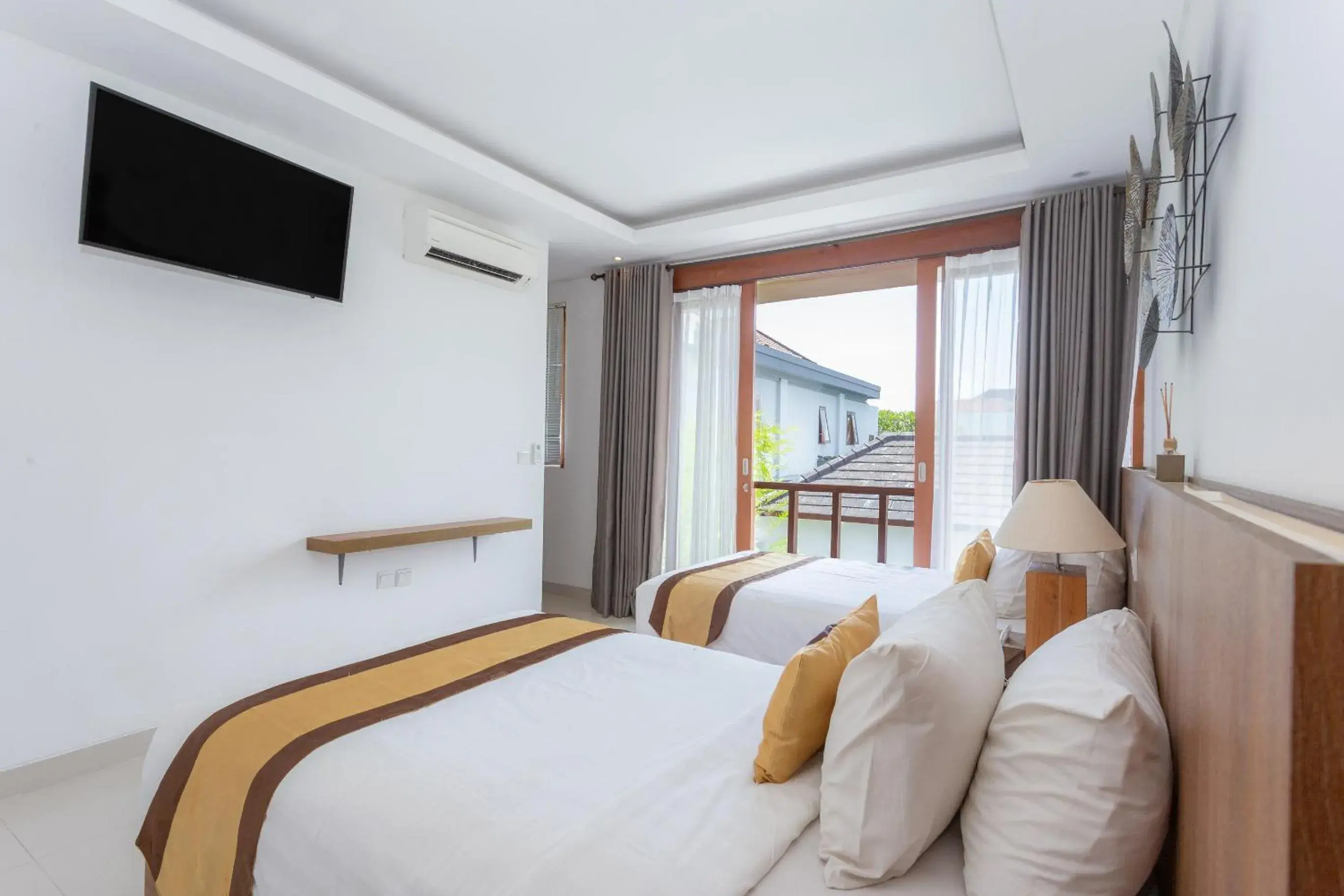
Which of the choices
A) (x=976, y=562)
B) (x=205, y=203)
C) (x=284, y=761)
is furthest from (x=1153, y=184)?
(x=205, y=203)

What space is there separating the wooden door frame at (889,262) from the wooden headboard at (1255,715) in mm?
3059

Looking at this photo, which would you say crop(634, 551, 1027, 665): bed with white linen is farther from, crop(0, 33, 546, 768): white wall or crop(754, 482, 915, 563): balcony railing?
crop(0, 33, 546, 768): white wall

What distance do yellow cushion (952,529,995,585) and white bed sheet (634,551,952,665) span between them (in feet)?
0.84

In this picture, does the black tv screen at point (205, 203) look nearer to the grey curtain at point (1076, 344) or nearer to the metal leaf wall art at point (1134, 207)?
the metal leaf wall art at point (1134, 207)

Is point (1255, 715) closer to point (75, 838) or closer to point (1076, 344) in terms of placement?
point (75, 838)

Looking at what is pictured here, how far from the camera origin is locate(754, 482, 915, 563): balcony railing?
447 cm

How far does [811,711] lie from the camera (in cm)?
136

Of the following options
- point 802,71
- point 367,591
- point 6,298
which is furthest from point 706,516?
point 6,298

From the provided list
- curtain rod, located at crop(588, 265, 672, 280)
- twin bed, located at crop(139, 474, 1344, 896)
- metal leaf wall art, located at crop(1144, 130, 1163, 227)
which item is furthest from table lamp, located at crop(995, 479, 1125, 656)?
curtain rod, located at crop(588, 265, 672, 280)

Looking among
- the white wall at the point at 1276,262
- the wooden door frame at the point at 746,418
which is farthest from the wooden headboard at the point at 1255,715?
the wooden door frame at the point at 746,418

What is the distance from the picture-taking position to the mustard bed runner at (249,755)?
1.38m

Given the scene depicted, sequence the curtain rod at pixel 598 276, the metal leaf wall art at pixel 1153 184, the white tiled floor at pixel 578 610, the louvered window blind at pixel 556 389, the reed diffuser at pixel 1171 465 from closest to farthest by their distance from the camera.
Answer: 1. the reed diffuser at pixel 1171 465
2. the metal leaf wall art at pixel 1153 184
3. the white tiled floor at pixel 578 610
4. the curtain rod at pixel 598 276
5. the louvered window blind at pixel 556 389

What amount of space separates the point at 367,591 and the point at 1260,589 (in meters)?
3.58

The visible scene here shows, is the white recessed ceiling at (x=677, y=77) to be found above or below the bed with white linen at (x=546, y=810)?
above
